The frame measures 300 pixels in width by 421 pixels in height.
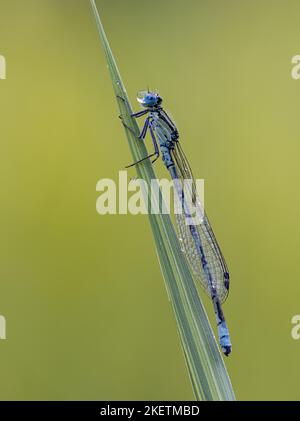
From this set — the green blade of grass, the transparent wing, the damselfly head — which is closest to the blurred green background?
the transparent wing

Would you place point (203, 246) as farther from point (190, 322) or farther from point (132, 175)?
point (132, 175)

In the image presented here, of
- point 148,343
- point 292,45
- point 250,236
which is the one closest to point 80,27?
point 292,45

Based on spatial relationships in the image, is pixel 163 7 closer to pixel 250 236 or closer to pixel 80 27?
pixel 80 27

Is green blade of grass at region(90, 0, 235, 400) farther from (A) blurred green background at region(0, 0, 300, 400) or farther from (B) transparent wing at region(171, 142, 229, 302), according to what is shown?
(A) blurred green background at region(0, 0, 300, 400)

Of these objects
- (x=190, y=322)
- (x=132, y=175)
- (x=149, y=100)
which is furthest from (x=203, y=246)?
(x=132, y=175)

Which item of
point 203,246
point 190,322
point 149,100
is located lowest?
point 190,322

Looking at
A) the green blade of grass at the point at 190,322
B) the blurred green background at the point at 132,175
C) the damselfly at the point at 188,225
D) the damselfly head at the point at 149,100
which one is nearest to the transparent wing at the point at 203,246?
the damselfly at the point at 188,225
